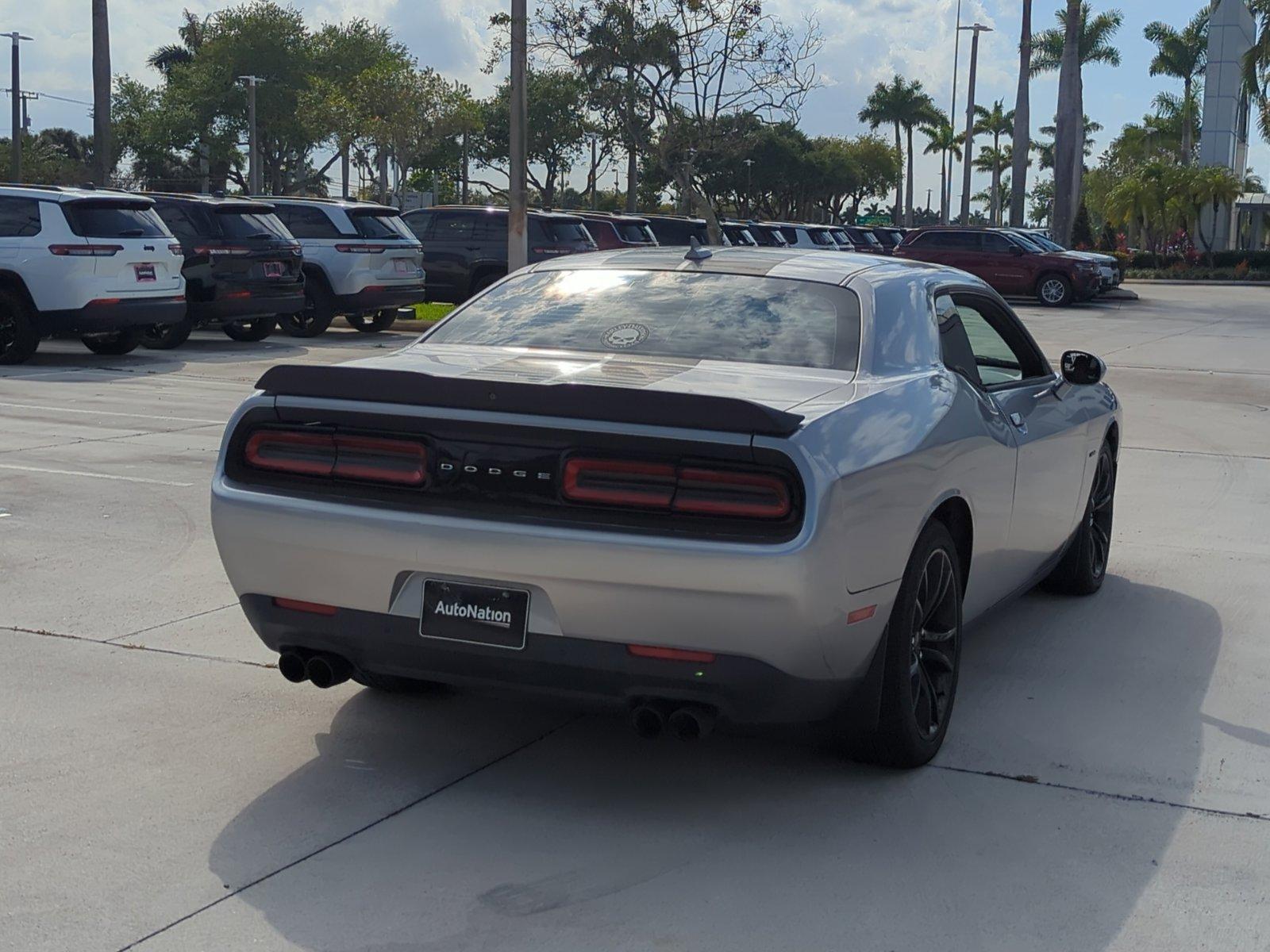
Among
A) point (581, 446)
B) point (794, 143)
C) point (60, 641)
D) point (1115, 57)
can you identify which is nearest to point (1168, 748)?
point (581, 446)

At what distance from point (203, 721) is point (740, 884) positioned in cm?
201

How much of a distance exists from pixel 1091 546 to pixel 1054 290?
28.8m

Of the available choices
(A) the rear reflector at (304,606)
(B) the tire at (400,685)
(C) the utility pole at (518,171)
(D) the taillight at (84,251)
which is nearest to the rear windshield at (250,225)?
(D) the taillight at (84,251)

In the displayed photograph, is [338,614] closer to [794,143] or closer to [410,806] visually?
[410,806]

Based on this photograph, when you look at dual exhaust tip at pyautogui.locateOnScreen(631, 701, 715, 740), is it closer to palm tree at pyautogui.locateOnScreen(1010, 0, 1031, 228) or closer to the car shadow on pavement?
the car shadow on pavement

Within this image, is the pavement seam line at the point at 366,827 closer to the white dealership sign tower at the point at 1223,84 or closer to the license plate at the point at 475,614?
the license plate at the point at 475,614

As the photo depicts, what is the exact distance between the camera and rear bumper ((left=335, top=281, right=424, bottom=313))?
20.5 m

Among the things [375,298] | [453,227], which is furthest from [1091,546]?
[453,227]

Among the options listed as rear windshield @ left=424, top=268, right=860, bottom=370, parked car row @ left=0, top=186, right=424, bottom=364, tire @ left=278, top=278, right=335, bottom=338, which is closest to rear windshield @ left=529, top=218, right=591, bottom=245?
parked car row @ left=0, top=186, right=424, bottom=364

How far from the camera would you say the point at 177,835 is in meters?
4.07

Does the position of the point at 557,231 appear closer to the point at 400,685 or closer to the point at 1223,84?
the point at 400,685

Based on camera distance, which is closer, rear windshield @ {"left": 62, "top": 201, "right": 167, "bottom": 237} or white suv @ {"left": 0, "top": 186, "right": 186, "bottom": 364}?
white suv @ {"left": 0, "top": 186, "right": 186, "bottom": 364}

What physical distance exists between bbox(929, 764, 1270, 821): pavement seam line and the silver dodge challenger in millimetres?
152

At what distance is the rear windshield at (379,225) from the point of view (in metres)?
20.8
